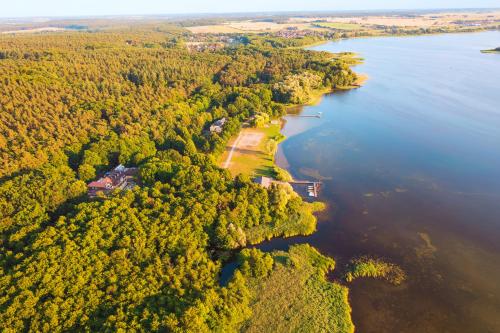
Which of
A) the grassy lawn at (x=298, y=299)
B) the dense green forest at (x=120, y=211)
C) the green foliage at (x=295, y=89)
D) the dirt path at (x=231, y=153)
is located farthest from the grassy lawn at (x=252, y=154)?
the green foliage at (x=295, y=89)

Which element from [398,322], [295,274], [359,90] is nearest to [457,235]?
[398,322]

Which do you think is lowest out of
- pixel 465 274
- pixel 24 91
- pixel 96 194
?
pixel 465 274

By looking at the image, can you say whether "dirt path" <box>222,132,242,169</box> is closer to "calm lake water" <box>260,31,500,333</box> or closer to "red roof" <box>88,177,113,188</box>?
"calm lake water" <box>260,31,500,333</box>

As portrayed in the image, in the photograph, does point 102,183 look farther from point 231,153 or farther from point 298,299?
point 298,299

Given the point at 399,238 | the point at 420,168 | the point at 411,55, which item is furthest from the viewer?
the point at 411,55

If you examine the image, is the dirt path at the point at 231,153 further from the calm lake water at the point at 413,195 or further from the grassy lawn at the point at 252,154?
the calm lake water at the point at 413,195

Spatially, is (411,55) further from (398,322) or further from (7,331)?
(7,331)

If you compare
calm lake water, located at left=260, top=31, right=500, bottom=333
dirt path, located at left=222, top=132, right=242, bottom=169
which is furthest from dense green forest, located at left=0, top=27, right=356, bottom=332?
calm lake water, located at left=260, top=31, right=500, bottom=333
